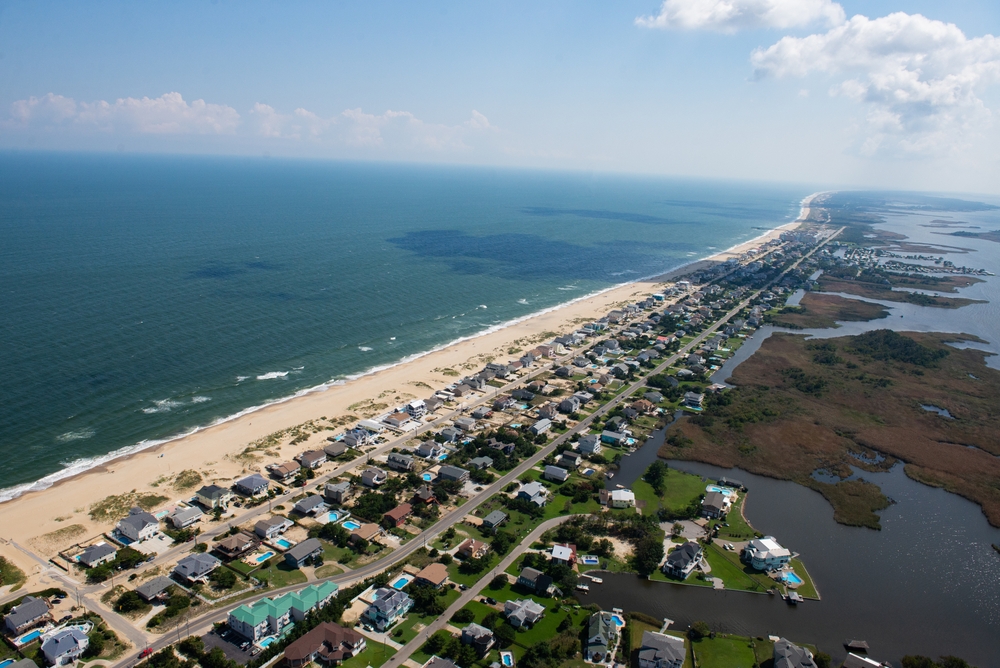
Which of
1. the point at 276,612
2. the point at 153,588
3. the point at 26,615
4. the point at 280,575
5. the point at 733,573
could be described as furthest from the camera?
the point at 733,573

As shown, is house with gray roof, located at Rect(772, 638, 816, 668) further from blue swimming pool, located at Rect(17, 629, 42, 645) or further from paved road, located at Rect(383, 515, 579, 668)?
blue swimming pool, located at Rect(17, 629, 42, 645)

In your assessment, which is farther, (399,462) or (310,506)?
(399,462)

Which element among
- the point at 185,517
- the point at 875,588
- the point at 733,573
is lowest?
the point at 875,588

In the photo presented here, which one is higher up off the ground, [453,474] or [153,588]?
[453,474]

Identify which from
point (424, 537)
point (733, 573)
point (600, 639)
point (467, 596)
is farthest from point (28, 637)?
point (733, 573)

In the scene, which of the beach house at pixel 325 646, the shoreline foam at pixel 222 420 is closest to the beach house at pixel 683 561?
the beach house at pixel 325 646

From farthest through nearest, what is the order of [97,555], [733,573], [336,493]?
[336,493], [733,573], [97,555]

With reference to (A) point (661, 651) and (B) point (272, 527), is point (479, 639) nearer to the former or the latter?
(A) point (661, 651)
